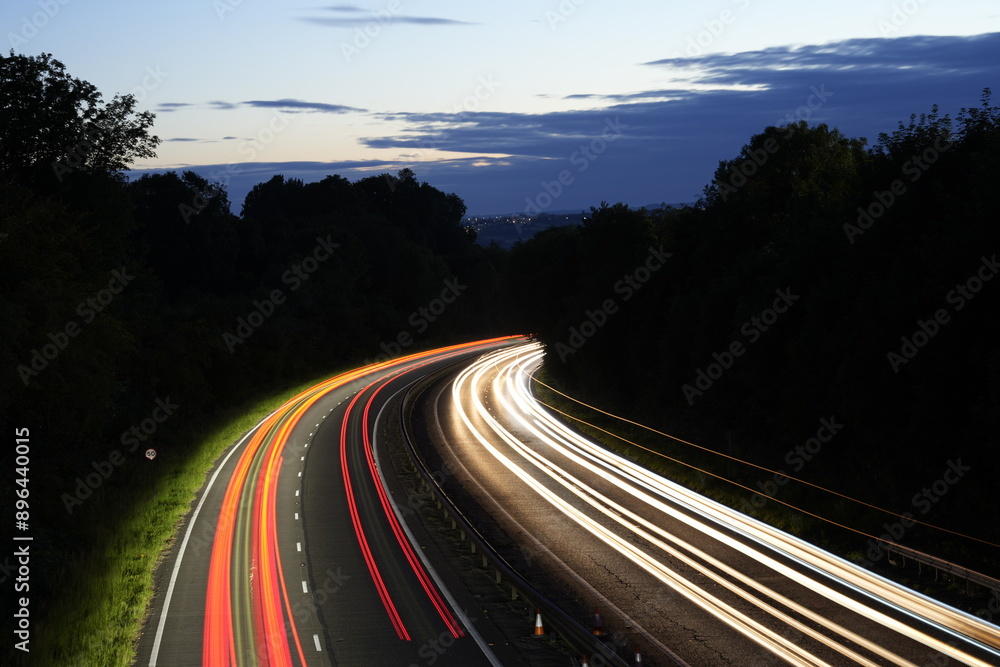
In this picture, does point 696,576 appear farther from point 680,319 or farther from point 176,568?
point 680,319

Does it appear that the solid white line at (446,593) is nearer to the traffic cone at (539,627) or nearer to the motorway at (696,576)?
the traffic cone at (539,627)

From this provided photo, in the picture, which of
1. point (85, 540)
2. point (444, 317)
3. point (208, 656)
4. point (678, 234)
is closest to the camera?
point (208, 656)

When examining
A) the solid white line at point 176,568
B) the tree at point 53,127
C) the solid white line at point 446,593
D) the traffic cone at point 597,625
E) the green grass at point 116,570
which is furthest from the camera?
the tree at point 53,127

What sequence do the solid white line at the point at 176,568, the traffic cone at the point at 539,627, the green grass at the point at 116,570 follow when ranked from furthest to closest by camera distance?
the green grass at the point at 116,570 < the solid white line at the point at 176,568 < the traffic cone at the point at 539,627

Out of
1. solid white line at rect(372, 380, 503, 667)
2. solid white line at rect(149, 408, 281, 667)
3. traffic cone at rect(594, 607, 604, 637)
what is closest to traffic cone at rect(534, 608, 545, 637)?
solid white line at rect(372, 380, 503, 667)

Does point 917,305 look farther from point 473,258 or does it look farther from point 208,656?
point 473,258

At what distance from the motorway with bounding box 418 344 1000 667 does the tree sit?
2772cm

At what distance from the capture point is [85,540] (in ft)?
93.4

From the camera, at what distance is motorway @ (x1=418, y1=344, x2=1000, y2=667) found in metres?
15.9

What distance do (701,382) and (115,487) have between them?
85.5 ft

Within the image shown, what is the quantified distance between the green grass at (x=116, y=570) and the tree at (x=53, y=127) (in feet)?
58.1

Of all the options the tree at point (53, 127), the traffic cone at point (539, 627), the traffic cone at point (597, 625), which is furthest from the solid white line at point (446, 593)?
the tree at point (53, 127)

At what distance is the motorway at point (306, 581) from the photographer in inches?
708

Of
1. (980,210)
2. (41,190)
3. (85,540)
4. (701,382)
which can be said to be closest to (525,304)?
(701,382)
